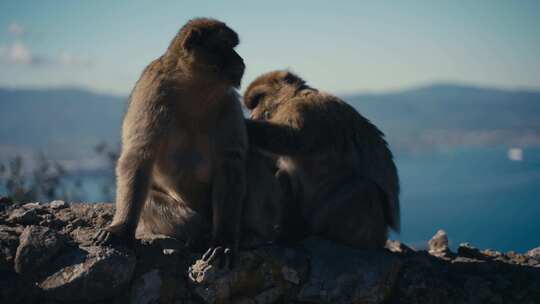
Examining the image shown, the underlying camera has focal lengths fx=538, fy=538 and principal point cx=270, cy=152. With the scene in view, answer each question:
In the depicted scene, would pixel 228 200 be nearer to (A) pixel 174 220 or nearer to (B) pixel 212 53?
(A) pixel 174 220

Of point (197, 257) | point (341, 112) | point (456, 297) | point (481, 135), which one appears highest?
point (481, 135)

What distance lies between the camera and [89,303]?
3.48 metres

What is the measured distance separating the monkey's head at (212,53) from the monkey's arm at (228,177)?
318mm

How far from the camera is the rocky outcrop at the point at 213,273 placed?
346 cm

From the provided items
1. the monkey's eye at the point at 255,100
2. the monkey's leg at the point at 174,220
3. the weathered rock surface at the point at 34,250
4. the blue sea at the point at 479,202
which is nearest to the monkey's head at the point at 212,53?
the monkey's leg at the point at 174,220

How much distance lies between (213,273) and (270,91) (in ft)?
7.09

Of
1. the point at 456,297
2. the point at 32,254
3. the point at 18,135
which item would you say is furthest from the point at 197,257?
the point at 18,135

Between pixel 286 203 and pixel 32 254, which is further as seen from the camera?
pixel 286 203

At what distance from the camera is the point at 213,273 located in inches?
144

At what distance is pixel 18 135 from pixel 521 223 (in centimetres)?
5075

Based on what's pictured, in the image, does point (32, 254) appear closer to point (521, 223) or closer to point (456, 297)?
point (456, 297)

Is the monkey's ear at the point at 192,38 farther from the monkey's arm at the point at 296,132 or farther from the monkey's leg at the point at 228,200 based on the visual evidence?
the monkey's arm at the point at 296,132

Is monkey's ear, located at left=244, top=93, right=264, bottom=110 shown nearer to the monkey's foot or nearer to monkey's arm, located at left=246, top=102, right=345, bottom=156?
monkey's arm, located at left=246, top=102, right=345, bottom=156

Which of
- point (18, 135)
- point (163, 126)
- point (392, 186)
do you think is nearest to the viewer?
→ point (163, 126)
